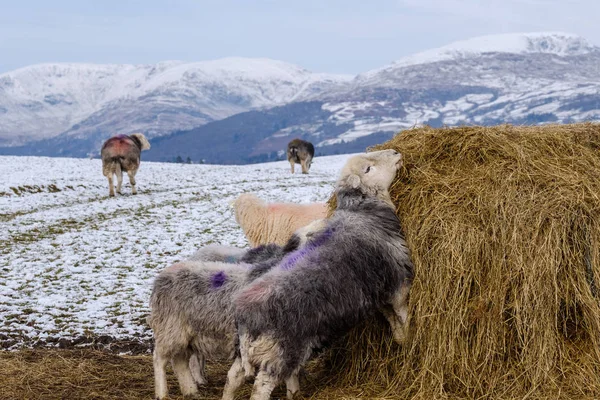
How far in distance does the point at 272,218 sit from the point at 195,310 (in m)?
4.87

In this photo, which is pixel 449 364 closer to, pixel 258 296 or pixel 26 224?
pixel 258 296

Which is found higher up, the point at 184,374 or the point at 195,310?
Answer: the point at 195,310

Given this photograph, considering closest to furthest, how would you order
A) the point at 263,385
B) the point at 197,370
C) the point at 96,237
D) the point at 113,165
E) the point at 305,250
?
1. the point at 263,385
2. the point at 305,250
3. the point at 197,370
4. the point at 96,237
5. the point at 113,165

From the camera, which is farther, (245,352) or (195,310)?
(195,310)

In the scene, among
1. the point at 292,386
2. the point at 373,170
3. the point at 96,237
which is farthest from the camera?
the point at 96,237

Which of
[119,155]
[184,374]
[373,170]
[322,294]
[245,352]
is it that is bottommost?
[184,374]

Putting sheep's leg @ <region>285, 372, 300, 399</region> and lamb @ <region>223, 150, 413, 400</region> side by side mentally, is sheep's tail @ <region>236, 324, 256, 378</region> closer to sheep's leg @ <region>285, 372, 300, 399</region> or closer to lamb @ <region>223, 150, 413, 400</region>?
lamb @ <region>223, 150, 413, 400</region>

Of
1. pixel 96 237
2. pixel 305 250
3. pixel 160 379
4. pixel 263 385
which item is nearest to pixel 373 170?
pixel 305 250

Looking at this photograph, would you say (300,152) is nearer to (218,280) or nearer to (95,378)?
(95,378)

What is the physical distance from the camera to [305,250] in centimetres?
629

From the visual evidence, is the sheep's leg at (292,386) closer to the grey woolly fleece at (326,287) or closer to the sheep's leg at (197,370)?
the grey woolly fleece at (326,287)

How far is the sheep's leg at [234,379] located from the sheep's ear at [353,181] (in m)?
2.04

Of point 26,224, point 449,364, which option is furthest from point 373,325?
point 26,224

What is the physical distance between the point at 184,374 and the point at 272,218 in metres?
4.69
